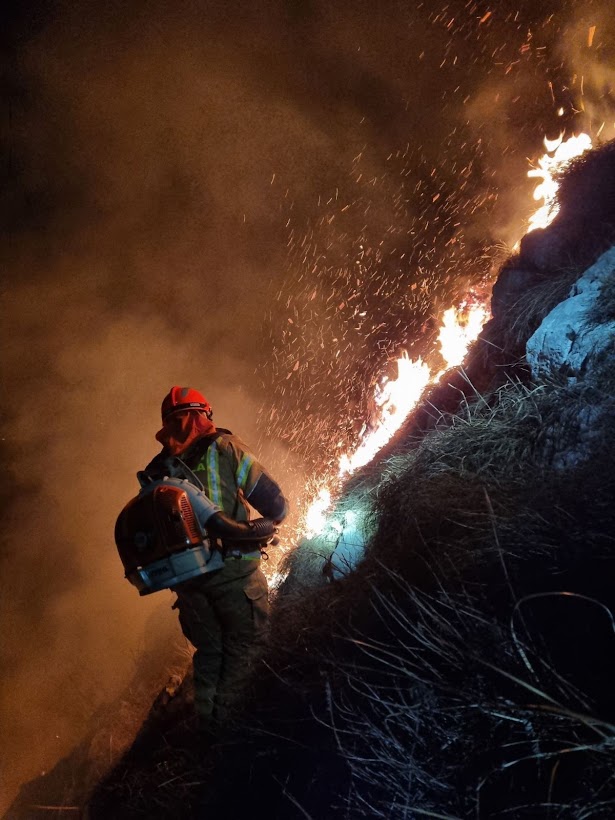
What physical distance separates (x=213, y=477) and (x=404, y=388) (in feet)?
12.4

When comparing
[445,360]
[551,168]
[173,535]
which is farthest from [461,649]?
[551,168]

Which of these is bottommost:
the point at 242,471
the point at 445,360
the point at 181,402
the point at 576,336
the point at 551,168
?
the point at 576,336

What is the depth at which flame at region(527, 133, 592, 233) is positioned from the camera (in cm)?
638

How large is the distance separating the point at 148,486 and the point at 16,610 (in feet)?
44.0

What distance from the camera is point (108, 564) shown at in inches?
558

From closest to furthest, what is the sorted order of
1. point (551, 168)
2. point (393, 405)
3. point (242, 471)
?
point (242, 471) → point (551, 168) → point (393, 405)

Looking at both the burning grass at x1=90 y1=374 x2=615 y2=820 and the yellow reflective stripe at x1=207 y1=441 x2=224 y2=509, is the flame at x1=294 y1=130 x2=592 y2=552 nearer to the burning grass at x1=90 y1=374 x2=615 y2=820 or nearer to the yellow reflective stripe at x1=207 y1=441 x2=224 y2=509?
the yellow reflective stripe at x1=207 y1=441 x2=224 y2=509

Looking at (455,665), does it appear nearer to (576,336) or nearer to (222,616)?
(222,616)

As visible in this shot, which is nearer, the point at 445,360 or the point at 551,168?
the point at 551,168

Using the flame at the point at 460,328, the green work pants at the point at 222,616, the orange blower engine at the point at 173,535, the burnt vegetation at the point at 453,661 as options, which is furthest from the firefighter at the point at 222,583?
the flame at the point at 460,328

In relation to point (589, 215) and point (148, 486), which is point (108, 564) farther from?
point (589, 215)

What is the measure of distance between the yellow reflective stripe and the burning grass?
0.99m

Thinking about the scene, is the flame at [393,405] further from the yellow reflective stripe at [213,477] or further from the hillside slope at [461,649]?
the yellow reflective stripe at [213,477]

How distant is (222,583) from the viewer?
3.91m
